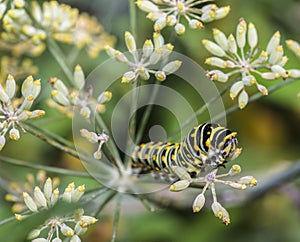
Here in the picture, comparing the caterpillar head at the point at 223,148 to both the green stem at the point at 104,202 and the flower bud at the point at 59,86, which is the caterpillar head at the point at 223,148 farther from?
the flower bud at the point at 59,86

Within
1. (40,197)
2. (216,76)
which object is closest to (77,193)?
(40,197)

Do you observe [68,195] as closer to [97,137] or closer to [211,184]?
[97,137]

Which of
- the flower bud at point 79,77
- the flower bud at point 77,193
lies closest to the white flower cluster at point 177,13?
the flower bud at point 79,77

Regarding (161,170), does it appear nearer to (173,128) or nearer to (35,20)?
(35,20)

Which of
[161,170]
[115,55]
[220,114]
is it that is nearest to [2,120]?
[115,55]

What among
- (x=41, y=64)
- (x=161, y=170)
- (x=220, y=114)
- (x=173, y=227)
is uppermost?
(x=220, y=114)

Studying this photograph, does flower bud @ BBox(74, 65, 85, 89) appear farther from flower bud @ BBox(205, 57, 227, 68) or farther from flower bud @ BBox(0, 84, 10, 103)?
flower bud @ BBox(205, 57, 227, 68)

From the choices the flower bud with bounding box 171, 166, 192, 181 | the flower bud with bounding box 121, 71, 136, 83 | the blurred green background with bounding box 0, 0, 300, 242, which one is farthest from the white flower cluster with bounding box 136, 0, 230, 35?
the blurred green background with bounding box 0, 0, 300, 242
